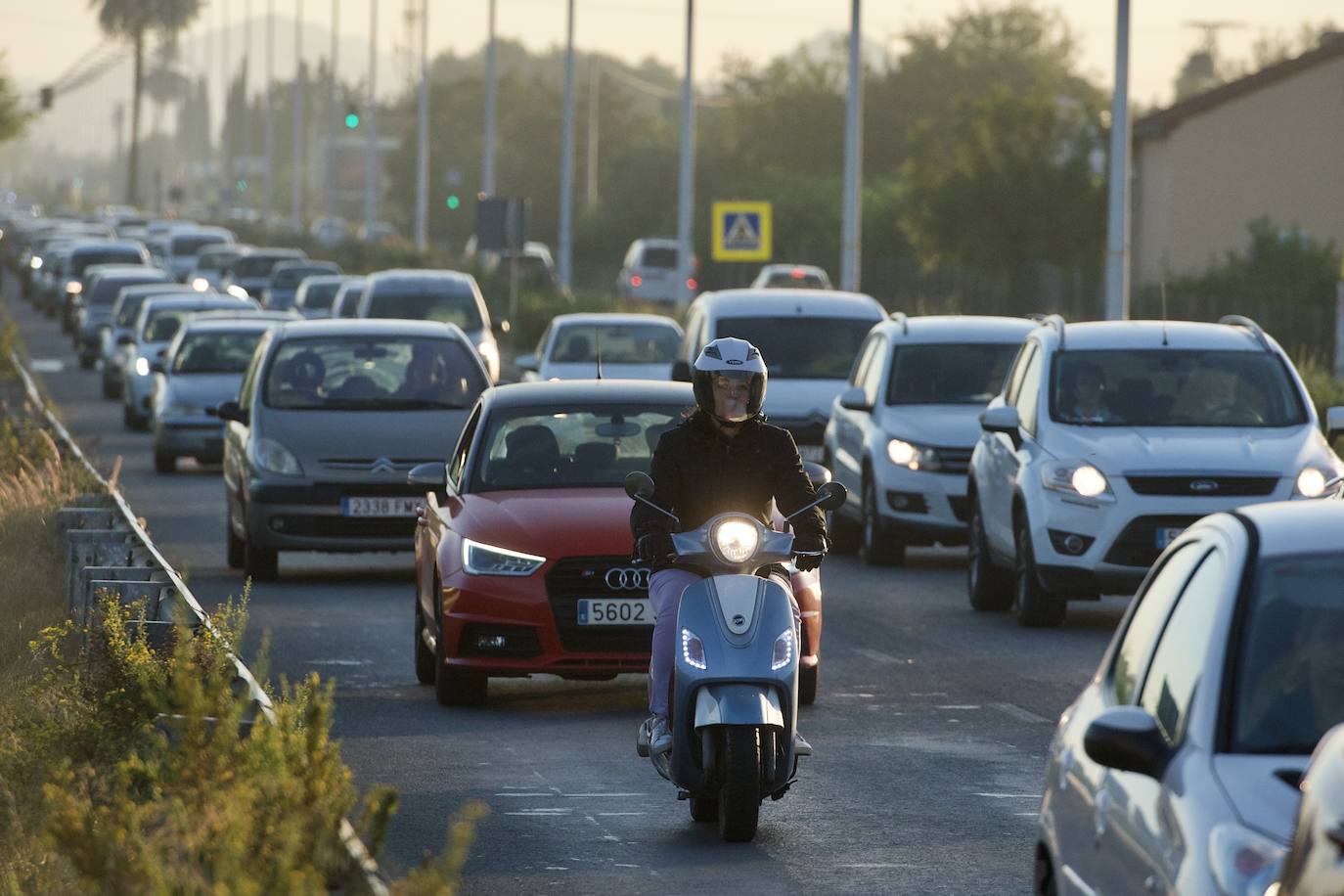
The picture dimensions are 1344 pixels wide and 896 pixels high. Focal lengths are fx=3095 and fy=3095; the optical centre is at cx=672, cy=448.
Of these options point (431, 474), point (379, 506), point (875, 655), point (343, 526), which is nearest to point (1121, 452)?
point (875, 655)

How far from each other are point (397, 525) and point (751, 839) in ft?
30.8

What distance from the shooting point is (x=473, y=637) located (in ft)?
43.3

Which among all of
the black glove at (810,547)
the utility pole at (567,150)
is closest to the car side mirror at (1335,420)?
the black glove at (810,547)

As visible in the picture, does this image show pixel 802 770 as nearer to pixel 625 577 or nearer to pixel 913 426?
pixel 625 577

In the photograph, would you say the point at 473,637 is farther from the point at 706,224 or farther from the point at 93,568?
the point at 706,224

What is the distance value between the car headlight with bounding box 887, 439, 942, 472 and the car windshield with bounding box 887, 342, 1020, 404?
618 millimetres

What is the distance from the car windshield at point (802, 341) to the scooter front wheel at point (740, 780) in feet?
52.9

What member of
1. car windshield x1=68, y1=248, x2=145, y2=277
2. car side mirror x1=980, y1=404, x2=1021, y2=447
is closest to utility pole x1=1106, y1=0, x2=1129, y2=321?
car side mirror x1=980, y1=404, x2=1021, y2=447

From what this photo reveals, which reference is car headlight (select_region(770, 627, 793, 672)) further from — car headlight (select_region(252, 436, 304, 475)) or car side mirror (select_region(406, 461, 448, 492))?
car headlight (select_region(252, 436, 304, 475))

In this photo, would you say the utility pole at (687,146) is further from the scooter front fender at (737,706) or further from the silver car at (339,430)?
the scooter front fender at (737,706)

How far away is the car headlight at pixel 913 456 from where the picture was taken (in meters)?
20.7

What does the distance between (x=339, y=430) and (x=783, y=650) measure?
393 inches

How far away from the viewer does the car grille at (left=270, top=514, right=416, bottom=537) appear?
747 inches

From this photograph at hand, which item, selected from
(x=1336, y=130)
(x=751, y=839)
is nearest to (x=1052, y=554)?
(x=751, y=839)
